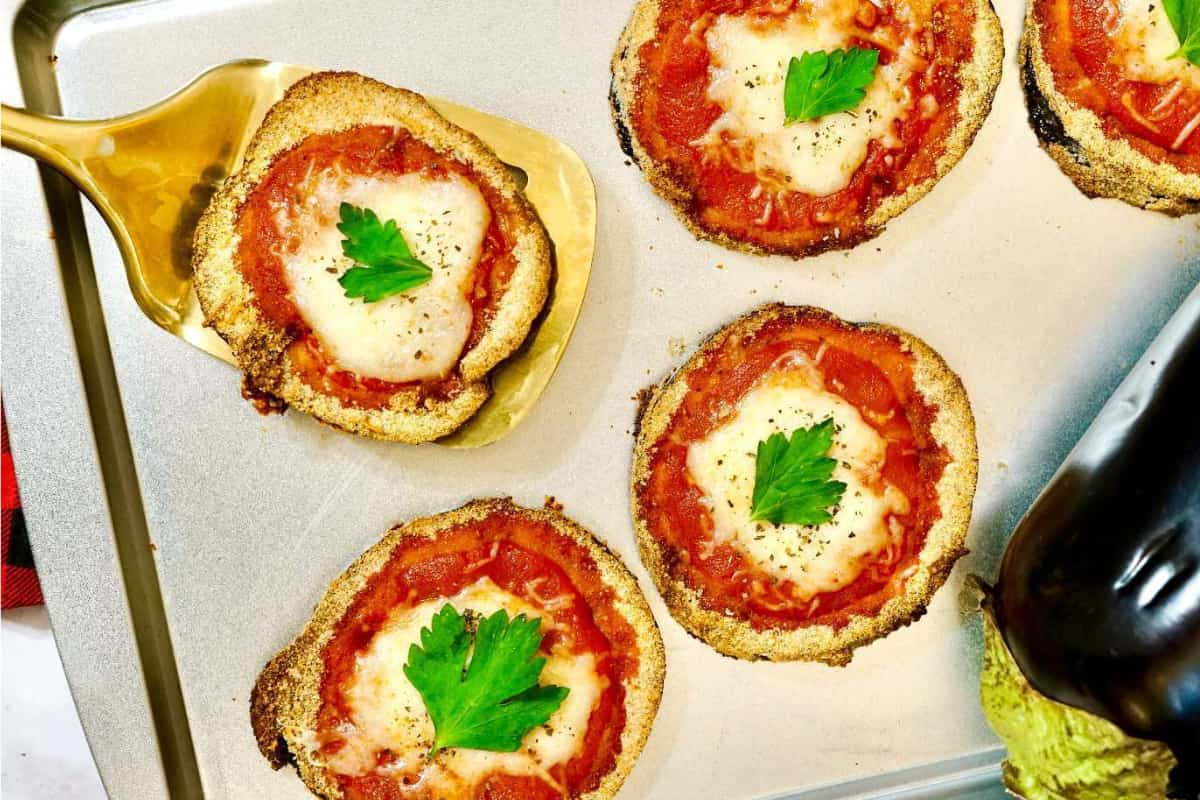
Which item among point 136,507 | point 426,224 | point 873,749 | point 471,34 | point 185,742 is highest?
point 471,34

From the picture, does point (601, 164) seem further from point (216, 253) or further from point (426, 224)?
point (216, 253)

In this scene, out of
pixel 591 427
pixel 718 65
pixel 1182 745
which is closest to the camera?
pixel 1182 745

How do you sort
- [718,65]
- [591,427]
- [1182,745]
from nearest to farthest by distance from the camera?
[1182,745] → [718,65] → [591,427]

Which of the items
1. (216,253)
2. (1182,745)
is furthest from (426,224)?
(1182,745)

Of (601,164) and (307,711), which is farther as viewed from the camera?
(601,164)

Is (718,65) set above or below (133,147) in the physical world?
above

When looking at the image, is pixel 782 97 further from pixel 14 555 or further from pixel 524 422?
pixel 14 555

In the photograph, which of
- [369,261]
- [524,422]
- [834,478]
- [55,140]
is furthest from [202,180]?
[834,478]
